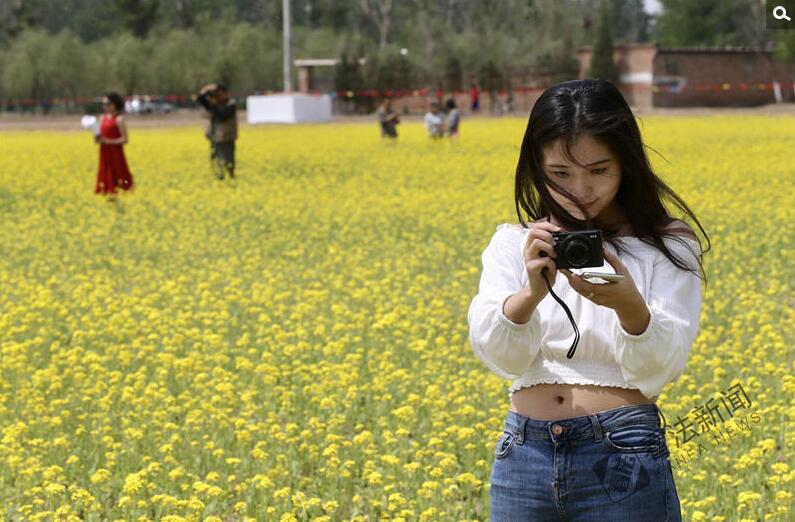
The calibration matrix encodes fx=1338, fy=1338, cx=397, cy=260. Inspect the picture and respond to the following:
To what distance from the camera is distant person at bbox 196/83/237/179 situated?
67.2 ft

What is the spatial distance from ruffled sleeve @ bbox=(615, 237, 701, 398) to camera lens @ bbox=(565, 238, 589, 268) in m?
0.31

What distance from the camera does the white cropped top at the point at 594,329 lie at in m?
2.73

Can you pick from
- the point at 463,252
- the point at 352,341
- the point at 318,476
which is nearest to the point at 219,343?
the point at 352,341

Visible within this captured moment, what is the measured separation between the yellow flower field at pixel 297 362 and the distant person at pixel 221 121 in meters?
Result: 2.56

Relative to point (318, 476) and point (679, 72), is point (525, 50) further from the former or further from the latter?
point (318, 476)

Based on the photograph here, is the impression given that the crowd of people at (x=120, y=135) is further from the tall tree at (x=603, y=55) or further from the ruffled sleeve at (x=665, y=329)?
the tall tree at (x=603, y=55)

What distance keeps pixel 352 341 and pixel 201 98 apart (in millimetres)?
12639

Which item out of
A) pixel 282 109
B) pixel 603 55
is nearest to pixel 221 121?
pixel 282 109

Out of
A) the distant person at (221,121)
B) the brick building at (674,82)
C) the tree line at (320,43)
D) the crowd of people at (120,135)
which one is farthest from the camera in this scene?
the tree line at (320,43)

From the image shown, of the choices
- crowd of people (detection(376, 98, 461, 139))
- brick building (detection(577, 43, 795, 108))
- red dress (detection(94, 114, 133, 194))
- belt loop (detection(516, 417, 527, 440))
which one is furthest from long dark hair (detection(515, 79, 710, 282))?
brick building (detection(577, 43, 795, 108))

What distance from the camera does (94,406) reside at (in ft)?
23.1

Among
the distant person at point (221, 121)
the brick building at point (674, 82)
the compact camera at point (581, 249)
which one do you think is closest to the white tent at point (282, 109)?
the brick building at point (674, 82)

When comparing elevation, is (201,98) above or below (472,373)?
above

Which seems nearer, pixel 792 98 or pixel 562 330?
pixel 562 330
